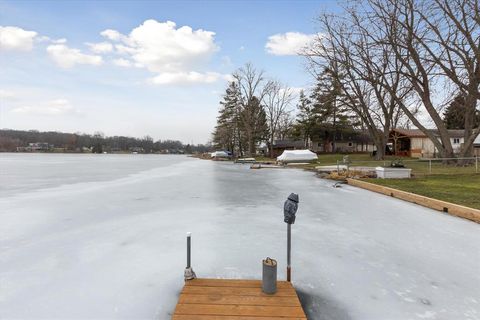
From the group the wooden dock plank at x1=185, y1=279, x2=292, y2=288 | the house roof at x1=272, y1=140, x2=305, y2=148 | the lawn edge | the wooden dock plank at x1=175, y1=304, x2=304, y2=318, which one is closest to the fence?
the lawn edge

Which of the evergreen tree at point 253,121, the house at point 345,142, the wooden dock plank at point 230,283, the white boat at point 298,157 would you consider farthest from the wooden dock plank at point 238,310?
the evergreen tree at point 253,121

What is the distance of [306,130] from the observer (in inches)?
1521

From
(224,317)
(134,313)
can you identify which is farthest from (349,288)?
(134,313)

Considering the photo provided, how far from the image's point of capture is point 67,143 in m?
104

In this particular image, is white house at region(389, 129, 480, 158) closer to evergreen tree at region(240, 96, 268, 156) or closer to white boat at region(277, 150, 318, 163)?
white boat at region(277, 150, 318, 163)

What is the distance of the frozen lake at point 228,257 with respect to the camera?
8.70 ft

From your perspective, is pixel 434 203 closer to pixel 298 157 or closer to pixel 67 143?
pixel 298 157

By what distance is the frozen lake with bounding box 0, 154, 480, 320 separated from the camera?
265cm

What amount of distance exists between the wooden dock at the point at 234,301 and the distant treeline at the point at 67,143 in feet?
335

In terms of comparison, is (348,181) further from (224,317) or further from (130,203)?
(224,317)

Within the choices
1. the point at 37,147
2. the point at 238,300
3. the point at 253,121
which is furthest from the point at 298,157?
the point at 37,147

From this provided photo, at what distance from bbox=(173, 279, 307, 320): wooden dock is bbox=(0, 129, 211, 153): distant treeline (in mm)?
102074

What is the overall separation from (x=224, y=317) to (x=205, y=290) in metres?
0.45

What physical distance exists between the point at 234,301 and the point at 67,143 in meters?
116
